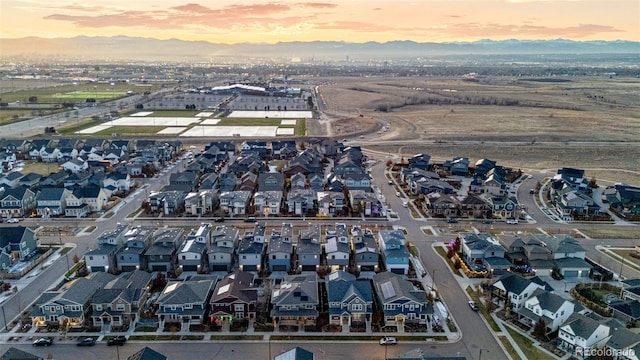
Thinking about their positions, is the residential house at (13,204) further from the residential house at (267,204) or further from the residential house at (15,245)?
the residential house at (267,204)

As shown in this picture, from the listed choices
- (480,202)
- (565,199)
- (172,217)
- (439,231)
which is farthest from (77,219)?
(565,199)

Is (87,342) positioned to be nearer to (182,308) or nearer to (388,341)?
(182,308)

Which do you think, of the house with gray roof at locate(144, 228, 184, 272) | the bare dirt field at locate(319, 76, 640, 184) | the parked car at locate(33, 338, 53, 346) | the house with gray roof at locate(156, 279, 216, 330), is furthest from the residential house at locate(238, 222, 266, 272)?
the bare dirt field at locate(319, 76, 640, 184)

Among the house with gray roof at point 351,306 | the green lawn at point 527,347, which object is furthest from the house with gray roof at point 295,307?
the green lawn at point 527,347

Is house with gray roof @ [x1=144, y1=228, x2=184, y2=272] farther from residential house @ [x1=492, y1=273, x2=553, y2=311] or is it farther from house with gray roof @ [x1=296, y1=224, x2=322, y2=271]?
residential house @ [x1=492, y1=273, x2=553, y2=311]

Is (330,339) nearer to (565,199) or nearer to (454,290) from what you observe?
(454,290)

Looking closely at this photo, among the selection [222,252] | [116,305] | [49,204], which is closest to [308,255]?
[222,252]
